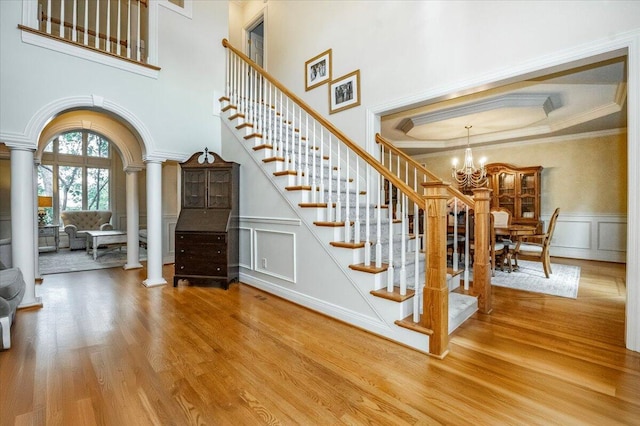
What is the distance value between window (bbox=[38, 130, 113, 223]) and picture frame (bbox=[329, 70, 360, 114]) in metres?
6.75

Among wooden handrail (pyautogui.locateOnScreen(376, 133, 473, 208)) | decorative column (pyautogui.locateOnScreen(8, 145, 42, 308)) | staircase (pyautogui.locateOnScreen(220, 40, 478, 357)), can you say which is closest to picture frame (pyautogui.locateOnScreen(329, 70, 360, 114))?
staircase (pyautogui.locateOnScreen(220, 40, 478, 357))

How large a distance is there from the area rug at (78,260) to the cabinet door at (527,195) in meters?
8.44

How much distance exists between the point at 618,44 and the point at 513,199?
5.23 meters

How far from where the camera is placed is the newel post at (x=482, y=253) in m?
2.88

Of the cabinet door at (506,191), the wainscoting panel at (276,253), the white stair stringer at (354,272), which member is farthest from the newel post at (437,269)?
the cabinet door at (506,191)

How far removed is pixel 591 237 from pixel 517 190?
162cm

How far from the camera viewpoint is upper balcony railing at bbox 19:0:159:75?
3.14 metres

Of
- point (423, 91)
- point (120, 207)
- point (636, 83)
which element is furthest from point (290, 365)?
point (120, 207)

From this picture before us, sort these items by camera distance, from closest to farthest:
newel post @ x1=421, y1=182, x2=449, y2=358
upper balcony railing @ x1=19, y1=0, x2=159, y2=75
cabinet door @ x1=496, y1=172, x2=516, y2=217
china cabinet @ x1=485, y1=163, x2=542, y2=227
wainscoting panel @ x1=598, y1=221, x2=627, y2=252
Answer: newel post @ x1=421, y1=182, x2=449, y2=358
upper balcony railing @ x1=19, y1=0, x2=159, y2=75
wainscoting panel @ x1=598, y1=221, x2=627, y2=252
china cabinet @ x1=485, y1=163, x2=542, y2=227
cabinet door @ x1=496, y1=172, x2=516, y2=217

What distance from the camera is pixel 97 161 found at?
8414 millimetres

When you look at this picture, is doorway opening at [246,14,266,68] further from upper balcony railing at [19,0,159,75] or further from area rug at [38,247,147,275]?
area rug at [38,247,147,275]

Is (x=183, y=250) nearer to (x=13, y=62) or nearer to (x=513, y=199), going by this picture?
(x=13, y=62)

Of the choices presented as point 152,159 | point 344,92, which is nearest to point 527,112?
point 344,92

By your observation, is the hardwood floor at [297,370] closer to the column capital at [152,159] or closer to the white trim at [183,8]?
the column capital at [152,159]
